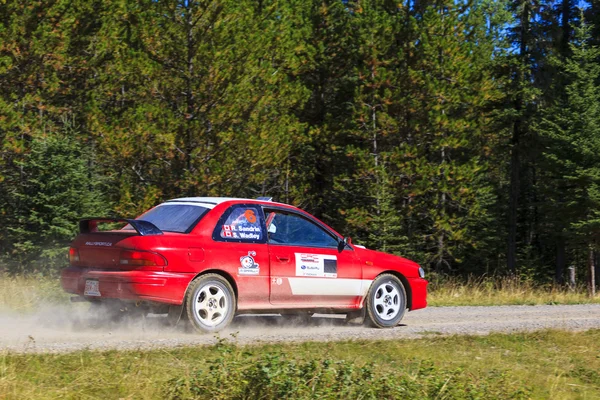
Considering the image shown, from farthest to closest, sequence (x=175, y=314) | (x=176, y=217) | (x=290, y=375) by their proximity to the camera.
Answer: (x=176, y=217)
(x=175, y=314)
(x=290, y=375)

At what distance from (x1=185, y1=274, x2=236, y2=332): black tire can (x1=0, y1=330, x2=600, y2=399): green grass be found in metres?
1.18

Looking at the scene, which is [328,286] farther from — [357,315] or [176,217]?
[176,217]

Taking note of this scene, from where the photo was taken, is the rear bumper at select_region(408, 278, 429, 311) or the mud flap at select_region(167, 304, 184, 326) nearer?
the mud flap at select_region(167, 304, 184, 326)

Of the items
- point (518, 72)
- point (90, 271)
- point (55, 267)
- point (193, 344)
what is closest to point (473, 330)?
point (193, 344)

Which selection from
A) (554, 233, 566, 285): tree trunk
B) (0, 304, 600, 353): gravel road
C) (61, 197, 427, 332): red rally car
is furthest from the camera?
(554, 233, 566, 285): tree trunk

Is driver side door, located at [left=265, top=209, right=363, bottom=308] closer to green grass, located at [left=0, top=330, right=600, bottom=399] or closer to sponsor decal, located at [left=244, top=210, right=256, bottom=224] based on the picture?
sponsor decal, located at [left=244, top=210, right=256, bottom=224]

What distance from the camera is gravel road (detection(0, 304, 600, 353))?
7586 millimetres

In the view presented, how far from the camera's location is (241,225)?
9039 mm

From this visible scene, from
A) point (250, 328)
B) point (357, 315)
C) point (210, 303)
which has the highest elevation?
point (210, 303)

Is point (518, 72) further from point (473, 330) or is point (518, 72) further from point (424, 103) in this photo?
point (473, 330)

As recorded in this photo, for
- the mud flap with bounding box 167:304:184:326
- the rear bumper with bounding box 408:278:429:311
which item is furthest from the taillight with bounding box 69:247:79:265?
the rear bumper with bounding box 408:278:429:311

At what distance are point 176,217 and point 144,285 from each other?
121cm

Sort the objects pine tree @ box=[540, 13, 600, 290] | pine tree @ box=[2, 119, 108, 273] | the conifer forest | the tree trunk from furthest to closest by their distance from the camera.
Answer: the tree trunk
pine tree @ box=[540, 13, 600, 290]
the conifer forest
pine tree @ box=[2, 119, 108, 273]

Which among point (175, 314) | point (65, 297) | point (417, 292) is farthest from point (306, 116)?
point (175, 314)
